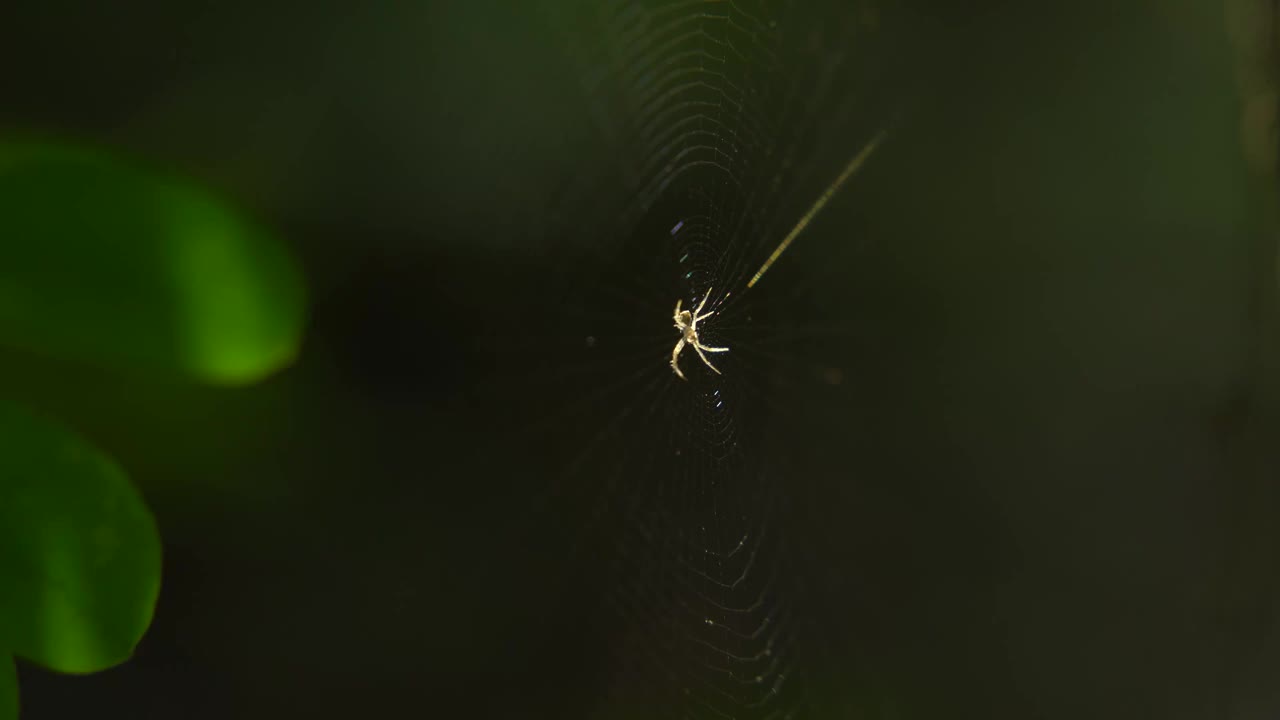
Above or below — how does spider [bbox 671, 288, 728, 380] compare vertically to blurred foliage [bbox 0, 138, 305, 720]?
above

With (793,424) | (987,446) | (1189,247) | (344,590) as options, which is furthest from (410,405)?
(1189,247)

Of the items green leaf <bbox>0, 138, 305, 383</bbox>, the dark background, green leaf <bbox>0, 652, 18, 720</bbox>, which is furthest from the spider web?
green leaf <bbox>0, 652, 18, 720</bbox>

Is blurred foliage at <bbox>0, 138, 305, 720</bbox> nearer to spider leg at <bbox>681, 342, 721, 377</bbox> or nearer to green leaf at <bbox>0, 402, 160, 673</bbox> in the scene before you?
green leaf at <bbox>0, 402, 160, 673</bbox>

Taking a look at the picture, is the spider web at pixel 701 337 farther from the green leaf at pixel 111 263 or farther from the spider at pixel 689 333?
the green leaf at pixel 111 263

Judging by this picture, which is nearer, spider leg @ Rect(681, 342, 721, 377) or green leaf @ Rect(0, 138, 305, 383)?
green leaf @ Rect(0, 138, 305, 383)

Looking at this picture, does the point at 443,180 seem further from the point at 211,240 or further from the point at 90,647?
the point at 90,647

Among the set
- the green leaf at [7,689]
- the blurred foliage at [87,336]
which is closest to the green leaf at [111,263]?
the blurred foliage at [87,336]
